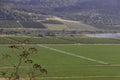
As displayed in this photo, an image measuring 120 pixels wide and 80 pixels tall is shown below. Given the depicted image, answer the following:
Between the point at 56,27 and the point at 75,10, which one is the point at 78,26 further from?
the point at 75,10

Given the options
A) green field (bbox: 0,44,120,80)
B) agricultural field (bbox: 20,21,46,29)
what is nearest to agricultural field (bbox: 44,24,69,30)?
agricultural field (bbox: 20,21,46,29)

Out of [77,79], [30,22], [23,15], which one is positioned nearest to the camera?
[77,79]

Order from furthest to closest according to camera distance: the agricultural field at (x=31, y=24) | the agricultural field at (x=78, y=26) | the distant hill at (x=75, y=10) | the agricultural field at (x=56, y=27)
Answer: the distant hill at (x=75, y=10)
the agricultural field at (x=78, y=26)
the agricultural field at (x=56, y=27)
the agricultural field at (x=31, y=24)

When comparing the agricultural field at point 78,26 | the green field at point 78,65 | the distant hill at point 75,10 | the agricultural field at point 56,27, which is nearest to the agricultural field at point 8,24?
the distant hill at point 75,10

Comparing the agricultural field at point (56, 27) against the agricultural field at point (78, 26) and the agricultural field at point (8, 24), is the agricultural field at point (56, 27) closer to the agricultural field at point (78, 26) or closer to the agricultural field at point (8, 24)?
the agricultural field at point (78, 26)

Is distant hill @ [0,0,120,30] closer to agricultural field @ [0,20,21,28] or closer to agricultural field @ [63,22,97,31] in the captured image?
agricultural field @ [63,22,97,31]

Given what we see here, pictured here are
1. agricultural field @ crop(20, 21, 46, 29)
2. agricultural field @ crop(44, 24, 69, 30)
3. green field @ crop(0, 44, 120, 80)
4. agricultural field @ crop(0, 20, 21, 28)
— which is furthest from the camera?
agricultural field @ crop(44, 24, 69, 30)

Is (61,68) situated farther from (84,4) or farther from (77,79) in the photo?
(84,4)

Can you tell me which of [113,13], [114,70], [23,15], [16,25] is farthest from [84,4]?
[114,70]

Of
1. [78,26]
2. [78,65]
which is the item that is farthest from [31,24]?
[78,65]

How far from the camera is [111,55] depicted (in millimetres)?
50594

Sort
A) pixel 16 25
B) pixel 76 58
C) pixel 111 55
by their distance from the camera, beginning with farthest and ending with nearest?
1. pixel 16 25
2. pixel 111 55
3. pixel 76 58

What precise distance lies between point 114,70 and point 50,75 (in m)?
7.36

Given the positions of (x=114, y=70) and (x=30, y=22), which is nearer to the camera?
(x=114, y=70)
